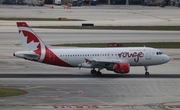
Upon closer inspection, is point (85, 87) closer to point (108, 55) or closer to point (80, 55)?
point (80, 55)

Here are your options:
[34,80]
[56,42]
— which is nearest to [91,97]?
[34,80]

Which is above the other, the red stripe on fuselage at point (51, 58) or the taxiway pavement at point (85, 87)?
the red stripe on fuselage at point (51, 58)

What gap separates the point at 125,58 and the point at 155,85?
788 cm

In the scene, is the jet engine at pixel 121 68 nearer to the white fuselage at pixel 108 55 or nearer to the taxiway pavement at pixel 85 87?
the taxiway pavement at pixel 85 87

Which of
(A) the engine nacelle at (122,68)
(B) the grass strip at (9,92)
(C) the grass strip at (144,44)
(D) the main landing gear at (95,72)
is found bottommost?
(C) the grass strip at (144,44)

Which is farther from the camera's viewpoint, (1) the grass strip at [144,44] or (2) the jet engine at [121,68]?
(1) the grass strip at [144,44]

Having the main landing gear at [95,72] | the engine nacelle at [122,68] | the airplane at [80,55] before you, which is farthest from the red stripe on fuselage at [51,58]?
the engine nacelle at [122,68]

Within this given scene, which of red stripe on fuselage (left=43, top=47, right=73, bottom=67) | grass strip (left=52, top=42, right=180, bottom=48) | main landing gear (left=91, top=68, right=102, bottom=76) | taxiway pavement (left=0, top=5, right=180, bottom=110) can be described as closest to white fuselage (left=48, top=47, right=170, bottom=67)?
red stripe on fuselage (left=43, top=47, right=73, bottom=67)

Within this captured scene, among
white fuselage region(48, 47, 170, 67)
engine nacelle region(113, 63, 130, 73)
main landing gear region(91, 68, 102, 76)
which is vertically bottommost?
main landing gear region(91, 68, 102, 76)

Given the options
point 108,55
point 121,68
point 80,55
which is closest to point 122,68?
point 121,68

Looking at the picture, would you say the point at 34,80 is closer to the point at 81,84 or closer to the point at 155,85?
the point at 81,84

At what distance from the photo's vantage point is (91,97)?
5044 cm

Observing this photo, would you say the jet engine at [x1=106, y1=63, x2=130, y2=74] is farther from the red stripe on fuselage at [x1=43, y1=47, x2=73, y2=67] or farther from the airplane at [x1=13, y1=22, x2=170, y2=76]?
the red stripe on fuselage at [x1=43, y1=47, x2=73, y2=67]

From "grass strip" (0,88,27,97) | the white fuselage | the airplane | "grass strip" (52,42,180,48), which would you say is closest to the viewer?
"grass strip" (0,88,27,97)
